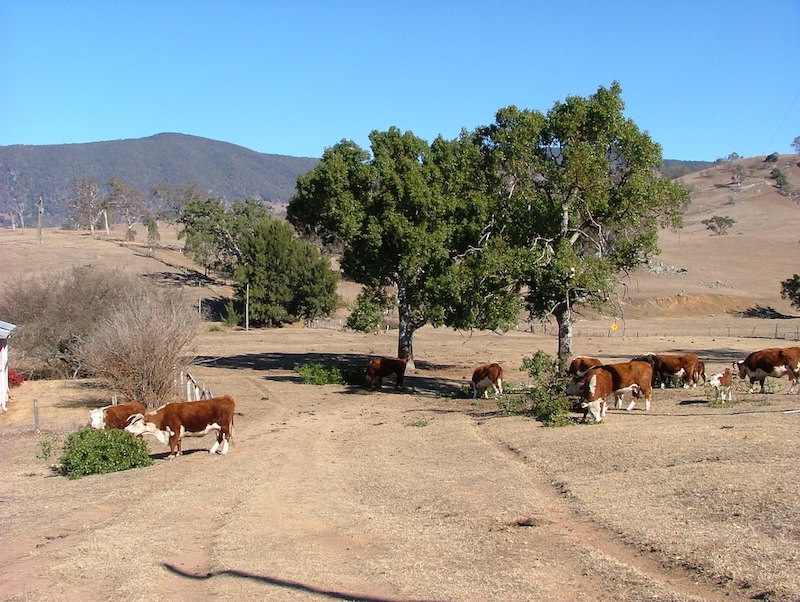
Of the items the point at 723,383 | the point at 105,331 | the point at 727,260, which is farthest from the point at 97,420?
the point at 727,260

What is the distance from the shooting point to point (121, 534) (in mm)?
11352

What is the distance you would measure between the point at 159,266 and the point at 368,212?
2612 inches

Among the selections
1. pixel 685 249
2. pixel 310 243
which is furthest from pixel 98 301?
pixel 685 249

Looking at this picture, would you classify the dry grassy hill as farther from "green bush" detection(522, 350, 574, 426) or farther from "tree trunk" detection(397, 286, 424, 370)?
"green bush" detection(522, 350, 574, 426)

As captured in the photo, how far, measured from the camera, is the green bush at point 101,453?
17.0 meters

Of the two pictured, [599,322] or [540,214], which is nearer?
[540,214]

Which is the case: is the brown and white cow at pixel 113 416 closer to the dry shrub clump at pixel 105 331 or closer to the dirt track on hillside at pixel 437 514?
the dirt track on hillside at pixel 437 514

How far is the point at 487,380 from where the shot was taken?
27688mm

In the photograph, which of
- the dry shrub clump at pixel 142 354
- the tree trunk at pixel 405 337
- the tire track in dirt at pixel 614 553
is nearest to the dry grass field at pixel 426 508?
the tire track in dirt at pixel 614 553

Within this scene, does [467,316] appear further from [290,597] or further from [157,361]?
[290,597]

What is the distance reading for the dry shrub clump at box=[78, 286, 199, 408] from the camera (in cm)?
2627

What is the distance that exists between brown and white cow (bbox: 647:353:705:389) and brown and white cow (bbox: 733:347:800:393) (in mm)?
3230

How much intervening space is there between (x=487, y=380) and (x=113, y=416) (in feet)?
40.5

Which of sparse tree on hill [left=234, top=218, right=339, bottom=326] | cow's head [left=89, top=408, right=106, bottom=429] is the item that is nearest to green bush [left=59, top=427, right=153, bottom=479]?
cow's head [left=89, top=408, right=106, bottom=429]
